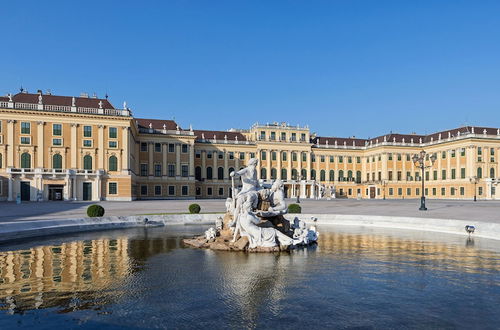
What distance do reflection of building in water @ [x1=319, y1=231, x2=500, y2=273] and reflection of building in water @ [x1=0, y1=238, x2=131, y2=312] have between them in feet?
23.8

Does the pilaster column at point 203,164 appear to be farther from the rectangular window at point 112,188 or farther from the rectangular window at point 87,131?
the rectangular window at point 87,131

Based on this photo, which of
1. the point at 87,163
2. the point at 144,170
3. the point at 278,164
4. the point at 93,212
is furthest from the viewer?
the point at 278,164

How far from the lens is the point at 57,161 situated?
5219 cm

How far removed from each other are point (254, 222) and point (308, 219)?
9.46 meters

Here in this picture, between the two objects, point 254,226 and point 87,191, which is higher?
point 254,226

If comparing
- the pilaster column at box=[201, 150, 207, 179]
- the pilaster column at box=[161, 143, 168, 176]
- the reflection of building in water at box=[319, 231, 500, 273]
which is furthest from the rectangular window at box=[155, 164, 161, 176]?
the reflection of building in water at box=[319, 231, 500, 273]

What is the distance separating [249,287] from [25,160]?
175 ft

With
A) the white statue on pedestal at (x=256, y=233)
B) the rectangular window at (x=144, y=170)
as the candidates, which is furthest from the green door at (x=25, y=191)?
the white statue on pedestal at (x=256, y=233)

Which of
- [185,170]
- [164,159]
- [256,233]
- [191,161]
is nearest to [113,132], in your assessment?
[164,159]

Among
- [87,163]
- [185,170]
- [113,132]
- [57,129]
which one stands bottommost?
[185,170]

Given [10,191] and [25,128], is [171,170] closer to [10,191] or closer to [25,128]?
[25,128]

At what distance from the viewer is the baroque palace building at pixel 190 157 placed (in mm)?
51031

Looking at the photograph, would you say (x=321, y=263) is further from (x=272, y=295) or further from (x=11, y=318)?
(x=11, y=318)

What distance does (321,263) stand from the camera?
35.2 ft
